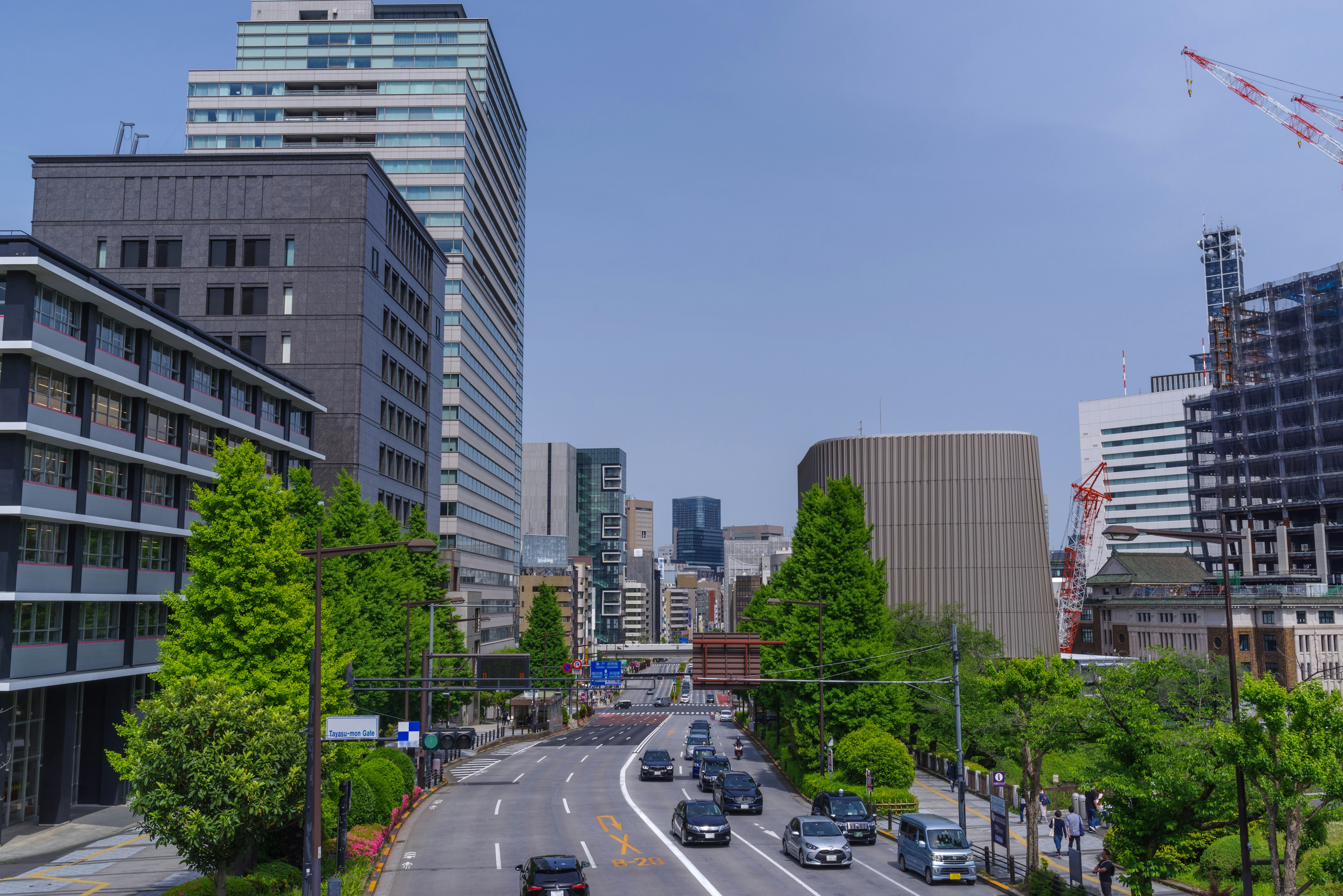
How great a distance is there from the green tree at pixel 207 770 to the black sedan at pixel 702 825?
52.8ft

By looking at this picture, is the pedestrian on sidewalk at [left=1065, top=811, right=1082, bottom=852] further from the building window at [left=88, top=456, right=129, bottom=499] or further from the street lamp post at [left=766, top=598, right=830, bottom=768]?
the building window at [left=88, top=456, right=129, bottom=499]

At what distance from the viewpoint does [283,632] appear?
3219 cm

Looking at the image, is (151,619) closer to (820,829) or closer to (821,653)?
(821,653)

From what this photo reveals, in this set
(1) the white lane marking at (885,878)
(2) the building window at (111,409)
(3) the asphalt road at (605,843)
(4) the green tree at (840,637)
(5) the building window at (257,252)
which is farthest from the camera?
(5) the building window at (257,252)

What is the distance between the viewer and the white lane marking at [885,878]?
102ft

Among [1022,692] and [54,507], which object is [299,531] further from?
[1022,692]

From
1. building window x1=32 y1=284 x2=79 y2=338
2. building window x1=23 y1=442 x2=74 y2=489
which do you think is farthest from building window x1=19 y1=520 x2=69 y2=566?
A: building window x1=32 y1=284 x2=79 y2=338

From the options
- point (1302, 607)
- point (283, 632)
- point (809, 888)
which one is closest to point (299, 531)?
point (283, 632)

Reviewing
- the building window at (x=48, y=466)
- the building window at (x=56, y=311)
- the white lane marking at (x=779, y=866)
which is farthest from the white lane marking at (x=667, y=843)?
the building window at (x=56, y=311)

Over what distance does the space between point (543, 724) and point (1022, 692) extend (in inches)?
3494

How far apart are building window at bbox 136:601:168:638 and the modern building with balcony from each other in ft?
0.31

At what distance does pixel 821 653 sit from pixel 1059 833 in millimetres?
15975

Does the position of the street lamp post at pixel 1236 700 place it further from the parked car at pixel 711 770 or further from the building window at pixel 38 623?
the building window at pixel 38 623

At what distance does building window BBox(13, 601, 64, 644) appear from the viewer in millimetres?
39438
